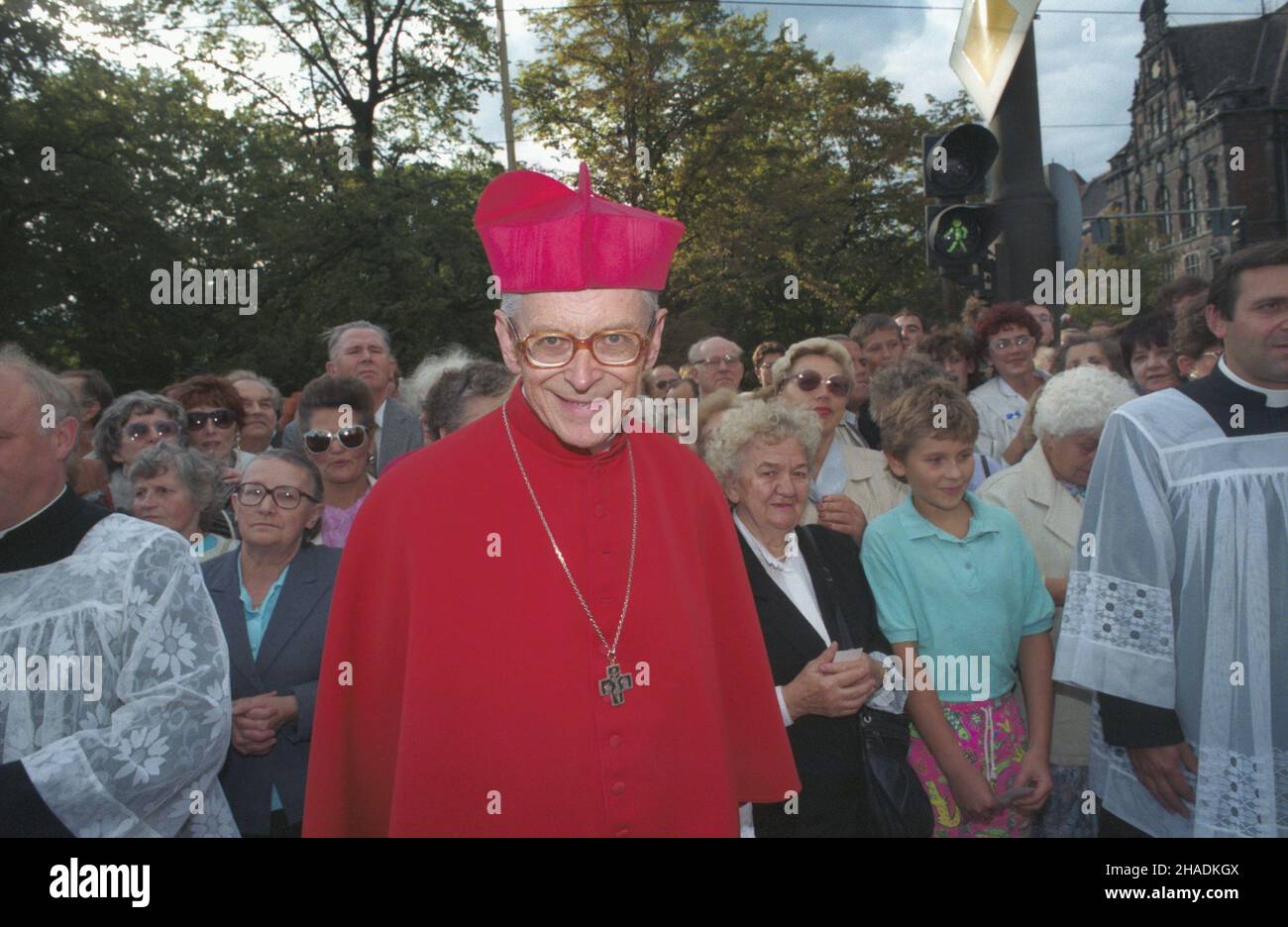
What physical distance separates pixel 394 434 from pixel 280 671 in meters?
2.38

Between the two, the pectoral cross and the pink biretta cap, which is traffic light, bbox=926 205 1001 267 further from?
the pectoral cross

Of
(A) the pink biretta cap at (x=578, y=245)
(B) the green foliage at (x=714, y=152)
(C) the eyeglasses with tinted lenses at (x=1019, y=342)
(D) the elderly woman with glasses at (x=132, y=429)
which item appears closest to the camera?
(A) the pink biretta cap at (x=578, y=245)

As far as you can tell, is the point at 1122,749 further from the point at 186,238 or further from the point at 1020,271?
the point at 186,238

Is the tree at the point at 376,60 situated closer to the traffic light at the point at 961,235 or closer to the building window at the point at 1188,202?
the traffic light at the point at 961,235

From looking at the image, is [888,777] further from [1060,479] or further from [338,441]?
[338,441]

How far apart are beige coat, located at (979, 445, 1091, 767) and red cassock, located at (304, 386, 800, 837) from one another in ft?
6.10

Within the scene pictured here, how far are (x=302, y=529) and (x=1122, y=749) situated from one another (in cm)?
296

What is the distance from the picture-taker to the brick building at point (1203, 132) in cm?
4844

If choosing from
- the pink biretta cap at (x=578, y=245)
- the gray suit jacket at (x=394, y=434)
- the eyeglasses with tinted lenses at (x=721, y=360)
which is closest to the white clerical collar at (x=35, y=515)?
the pink biretta cap at (x=578, y=245)

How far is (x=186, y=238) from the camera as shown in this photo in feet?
47.6

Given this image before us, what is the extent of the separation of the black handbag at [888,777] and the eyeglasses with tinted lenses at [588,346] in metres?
1.57

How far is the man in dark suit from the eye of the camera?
584 cm

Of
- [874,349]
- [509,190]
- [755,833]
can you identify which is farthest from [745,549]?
[874,349]

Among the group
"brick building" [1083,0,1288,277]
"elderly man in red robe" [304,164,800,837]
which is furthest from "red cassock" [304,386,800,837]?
"brick building" [1083,0,1288,277]
